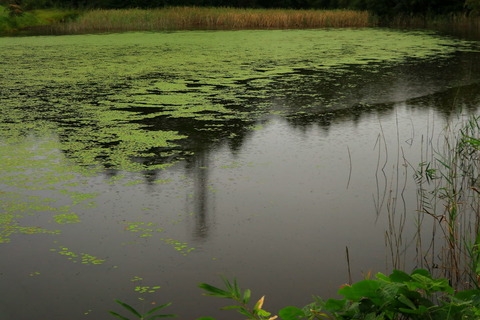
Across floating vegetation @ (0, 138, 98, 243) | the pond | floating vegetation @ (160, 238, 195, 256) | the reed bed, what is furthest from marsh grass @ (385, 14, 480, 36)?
floating vegetation @ (160, 238, 195, 256)

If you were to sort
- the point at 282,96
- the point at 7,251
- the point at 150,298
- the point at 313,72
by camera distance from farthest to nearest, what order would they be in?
1. the point at 313,72
2. the point at 282,96
3. the point at 7,251
4. the point at 150,298

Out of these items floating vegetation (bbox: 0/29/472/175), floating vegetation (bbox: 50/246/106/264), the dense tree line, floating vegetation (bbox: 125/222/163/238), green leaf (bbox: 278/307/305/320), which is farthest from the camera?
the dense tree line

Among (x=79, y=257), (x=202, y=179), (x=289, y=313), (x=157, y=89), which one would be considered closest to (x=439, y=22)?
(x=157, y=89)

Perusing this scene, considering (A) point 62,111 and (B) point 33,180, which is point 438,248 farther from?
(A) point 62,111

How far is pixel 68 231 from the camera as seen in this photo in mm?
2867

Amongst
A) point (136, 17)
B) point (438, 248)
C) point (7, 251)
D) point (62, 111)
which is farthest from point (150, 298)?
point (136, 17)

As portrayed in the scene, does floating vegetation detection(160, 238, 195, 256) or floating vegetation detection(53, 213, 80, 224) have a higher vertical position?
floating vegetation detection(53, 213, 80, 224)

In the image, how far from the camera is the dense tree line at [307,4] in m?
20.5

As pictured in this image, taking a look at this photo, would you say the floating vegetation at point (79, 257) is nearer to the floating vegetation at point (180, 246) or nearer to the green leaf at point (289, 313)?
the floating vegetation at point (180, 246)

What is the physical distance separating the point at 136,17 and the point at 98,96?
14.4 meters

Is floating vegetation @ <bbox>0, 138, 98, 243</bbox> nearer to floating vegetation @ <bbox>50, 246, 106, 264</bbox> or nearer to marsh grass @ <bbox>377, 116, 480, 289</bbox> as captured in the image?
floating vegetation @ <bbox>50, 246, 106, 264</bbox>

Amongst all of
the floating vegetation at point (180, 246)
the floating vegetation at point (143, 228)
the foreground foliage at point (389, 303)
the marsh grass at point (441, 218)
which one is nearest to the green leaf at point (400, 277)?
the foreground foliage at point (389, 303)

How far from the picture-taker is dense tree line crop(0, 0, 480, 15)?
2047cm

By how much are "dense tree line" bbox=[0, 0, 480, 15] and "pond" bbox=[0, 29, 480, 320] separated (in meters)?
11.9
